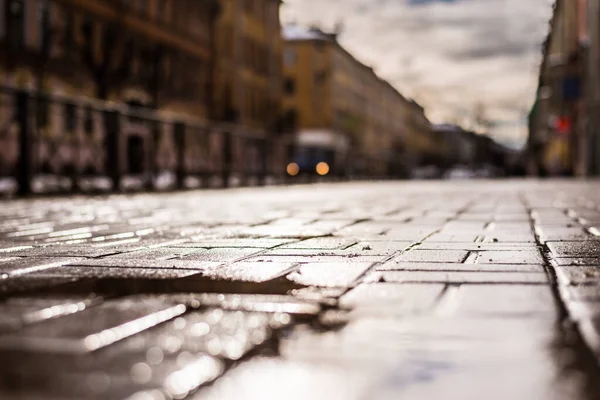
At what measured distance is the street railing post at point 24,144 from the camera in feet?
38.3

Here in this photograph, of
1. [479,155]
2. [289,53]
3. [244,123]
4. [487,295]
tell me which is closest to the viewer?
[487,295]

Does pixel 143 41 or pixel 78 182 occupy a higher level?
pixel 143 41

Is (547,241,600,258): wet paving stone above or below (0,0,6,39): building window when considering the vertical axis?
below

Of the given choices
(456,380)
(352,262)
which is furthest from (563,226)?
(456,380)

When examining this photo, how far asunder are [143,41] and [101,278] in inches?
1196

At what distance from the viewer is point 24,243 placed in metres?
4.93

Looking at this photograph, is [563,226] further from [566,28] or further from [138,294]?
[566,28]

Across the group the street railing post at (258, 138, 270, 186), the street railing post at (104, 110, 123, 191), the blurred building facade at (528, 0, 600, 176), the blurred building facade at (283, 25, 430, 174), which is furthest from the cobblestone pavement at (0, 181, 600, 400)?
the blurred building facade at (283, 25, 430, 174)

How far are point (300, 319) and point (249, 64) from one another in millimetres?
45334

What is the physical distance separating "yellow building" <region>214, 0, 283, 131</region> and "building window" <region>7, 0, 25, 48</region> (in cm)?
1668

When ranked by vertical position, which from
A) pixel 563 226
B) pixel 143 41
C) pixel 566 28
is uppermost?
pixel 566 28

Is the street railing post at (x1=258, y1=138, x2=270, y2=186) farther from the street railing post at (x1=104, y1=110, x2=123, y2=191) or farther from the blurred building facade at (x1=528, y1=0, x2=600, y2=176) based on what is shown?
the blurred building facade at (x1=528, y1=0, x2=600, y2=176)

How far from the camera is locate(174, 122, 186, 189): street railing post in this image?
56.2 ft

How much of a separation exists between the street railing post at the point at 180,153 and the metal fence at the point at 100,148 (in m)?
0.02
